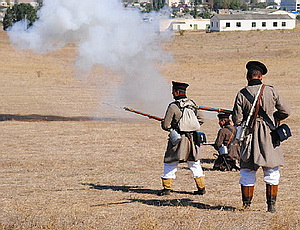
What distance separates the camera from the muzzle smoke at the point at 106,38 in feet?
60.5

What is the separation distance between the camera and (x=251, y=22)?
239ft

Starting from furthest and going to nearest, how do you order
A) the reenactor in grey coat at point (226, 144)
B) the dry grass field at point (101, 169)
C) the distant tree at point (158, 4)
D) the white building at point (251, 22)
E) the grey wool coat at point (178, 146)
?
the white building at point (251, 22) < the distant tree at point (158, 4) < the reenactor in grey coat at point (226, 144) < the grey wool coat at point (178, 146) < the dry grass field at point (101, 169)

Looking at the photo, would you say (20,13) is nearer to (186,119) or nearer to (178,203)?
(186,119)

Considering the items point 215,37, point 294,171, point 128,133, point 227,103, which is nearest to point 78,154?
point 128,133

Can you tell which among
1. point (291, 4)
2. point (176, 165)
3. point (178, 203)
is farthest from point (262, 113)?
point (291, 4)

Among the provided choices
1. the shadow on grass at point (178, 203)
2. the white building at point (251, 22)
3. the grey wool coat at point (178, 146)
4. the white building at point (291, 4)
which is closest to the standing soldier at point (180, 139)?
the grey wool coat at point (178, 146)

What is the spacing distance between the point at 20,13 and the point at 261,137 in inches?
692

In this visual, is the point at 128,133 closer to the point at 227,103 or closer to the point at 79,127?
the point at 79,127

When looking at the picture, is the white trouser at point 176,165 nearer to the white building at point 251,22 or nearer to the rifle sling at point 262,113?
the rifle sling at point 262,113

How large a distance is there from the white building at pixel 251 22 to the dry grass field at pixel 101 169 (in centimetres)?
3936

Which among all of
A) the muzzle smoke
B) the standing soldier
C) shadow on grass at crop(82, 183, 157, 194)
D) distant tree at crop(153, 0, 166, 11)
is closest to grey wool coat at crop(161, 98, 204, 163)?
the standing soldier

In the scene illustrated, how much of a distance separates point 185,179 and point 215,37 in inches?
1754

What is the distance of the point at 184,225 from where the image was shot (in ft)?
23.6

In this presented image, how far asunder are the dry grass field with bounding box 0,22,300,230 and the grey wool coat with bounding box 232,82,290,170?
64 centimetres
